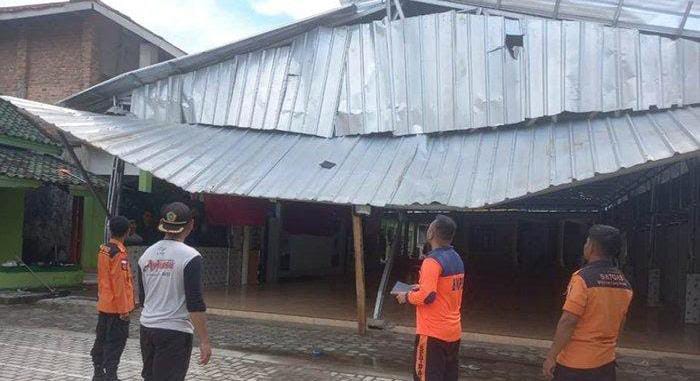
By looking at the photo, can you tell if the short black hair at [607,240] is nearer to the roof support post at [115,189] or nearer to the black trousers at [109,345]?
the black trousers at [109,345]

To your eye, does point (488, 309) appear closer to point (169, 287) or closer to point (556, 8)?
point (556, 8)

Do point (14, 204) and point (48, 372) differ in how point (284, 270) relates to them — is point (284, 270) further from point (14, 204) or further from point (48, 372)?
point (48, 372)

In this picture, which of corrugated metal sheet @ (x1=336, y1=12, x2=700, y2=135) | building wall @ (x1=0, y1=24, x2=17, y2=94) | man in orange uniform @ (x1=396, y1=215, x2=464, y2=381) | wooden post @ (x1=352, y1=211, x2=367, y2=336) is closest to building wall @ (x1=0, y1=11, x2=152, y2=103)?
building wall @ (x1=0, y1=24, x2=17, y2=94)

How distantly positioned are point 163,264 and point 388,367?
13.4 feet

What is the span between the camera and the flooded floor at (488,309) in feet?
31.3

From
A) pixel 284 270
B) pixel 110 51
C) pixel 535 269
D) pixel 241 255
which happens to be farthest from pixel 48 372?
pixel 535 269

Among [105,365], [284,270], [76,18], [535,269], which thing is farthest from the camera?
[535,269]

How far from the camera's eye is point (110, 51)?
19281 mm

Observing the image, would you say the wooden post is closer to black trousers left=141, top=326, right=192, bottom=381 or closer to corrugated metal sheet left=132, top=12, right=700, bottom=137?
corrugated metal sheet left=132, top=12, right=700, bottom=137

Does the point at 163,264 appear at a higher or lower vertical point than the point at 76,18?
lower

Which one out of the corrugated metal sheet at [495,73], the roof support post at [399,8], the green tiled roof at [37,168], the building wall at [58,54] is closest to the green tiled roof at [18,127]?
the green tiled roof at [37,168]

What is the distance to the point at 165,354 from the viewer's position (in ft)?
13.3

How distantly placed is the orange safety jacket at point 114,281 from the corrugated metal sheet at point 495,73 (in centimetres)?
531

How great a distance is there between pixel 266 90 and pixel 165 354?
759cm
